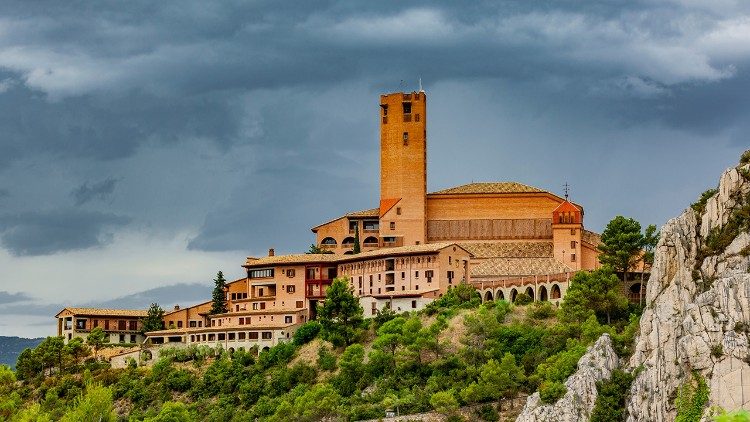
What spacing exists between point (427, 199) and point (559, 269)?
20.2 m

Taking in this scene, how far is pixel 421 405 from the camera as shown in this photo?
10494 cm

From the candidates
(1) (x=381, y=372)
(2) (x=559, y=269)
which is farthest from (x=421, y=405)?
(2) (x=559, y=269)

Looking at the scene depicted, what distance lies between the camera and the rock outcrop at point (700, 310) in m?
90.6

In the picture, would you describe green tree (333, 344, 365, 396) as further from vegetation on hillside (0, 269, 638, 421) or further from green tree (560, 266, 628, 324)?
green tree (560, 266, 628, 324)

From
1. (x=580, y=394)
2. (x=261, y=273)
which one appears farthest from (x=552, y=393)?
(x=261, y=273)

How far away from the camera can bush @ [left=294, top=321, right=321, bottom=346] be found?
12825cm

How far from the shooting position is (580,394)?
9750 cm

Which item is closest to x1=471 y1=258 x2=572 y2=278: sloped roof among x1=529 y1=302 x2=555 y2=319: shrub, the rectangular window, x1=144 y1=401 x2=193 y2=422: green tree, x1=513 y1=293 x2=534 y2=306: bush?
x1=513 y1=293 x2=534 y2=306: bush

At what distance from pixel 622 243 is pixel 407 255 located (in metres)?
22.3

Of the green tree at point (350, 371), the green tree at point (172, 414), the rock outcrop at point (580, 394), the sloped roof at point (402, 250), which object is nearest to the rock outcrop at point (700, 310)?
the rock outcrop at point (580, 394)

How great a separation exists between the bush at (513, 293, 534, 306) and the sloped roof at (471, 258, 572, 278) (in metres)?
5.24

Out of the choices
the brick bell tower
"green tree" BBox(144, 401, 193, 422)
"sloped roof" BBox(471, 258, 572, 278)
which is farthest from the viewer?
the brick bell tower

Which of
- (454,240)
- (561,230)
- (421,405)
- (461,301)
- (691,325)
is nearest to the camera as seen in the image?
(691,325)

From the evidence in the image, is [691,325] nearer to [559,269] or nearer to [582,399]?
[582,399]
